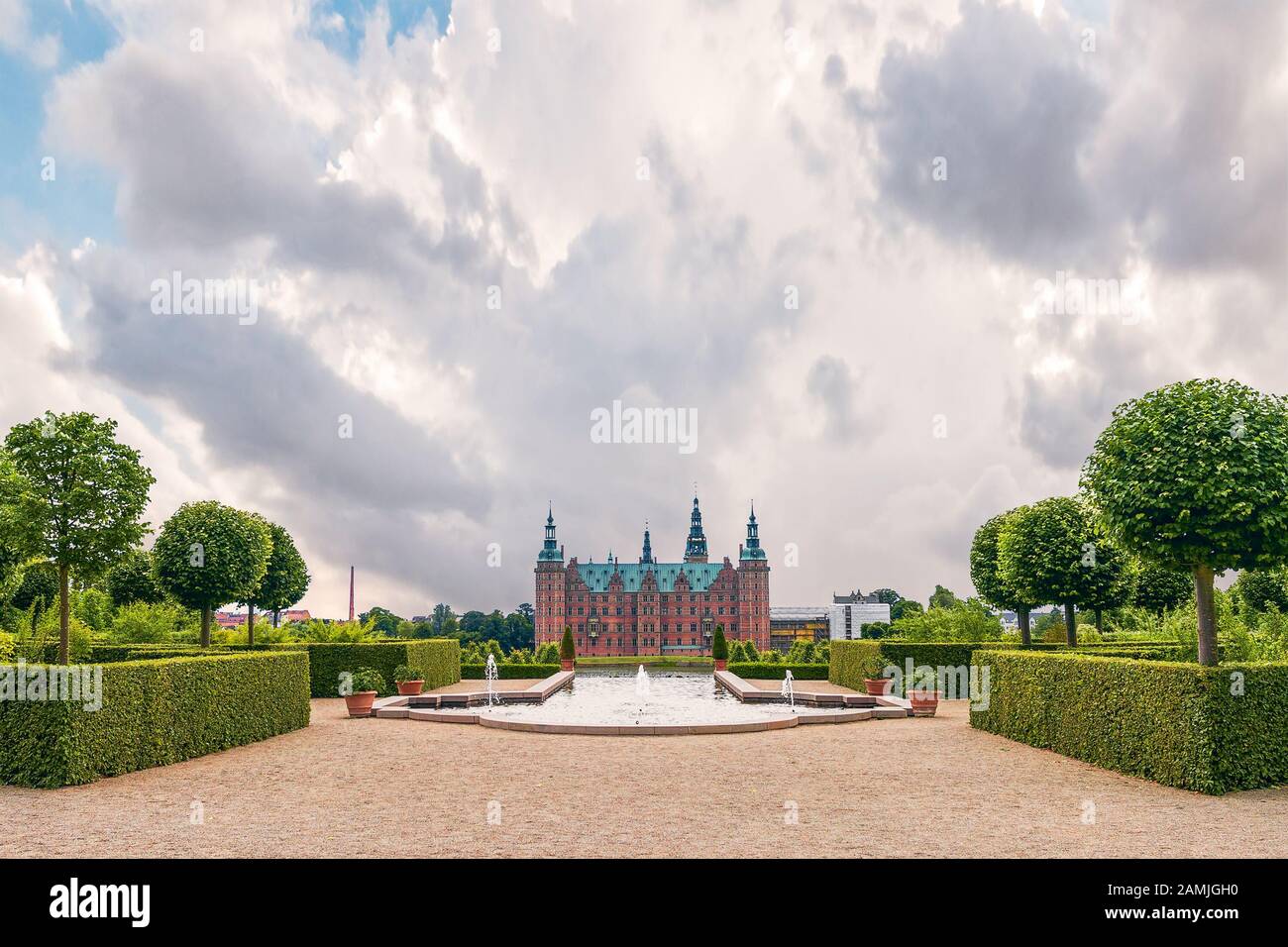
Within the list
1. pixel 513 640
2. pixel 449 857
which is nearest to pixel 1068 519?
pixel 449 857

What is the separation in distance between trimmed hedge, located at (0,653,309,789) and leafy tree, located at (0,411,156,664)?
10.1 ft

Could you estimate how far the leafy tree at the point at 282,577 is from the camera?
36.1 metres

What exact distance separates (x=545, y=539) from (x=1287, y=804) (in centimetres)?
11300

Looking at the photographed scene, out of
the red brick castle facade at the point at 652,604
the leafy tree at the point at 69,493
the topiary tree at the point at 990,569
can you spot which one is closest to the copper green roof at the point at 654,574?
the red brick castle facade at the point at 652,604

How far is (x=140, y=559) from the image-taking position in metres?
37.1

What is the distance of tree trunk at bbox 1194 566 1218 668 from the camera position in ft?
47.4

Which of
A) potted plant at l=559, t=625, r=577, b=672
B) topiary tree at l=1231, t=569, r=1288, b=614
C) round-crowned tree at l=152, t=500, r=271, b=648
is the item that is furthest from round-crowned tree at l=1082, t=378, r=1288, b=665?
potted plant at l=559, t=625, r=577, b=672

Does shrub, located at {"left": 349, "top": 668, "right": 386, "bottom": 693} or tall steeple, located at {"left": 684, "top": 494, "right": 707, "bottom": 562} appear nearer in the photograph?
shrub, located at {"left": 349, "top": 668, "right": 386, "bottom": 693}

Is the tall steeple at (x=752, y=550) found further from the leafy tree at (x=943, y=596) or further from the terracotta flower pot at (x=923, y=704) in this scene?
the terracotta flower pot at (x=923, y=704)

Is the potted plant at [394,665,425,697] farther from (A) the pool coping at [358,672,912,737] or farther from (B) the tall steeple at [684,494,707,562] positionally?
(B) the tall steeple at [684,494,707,562]

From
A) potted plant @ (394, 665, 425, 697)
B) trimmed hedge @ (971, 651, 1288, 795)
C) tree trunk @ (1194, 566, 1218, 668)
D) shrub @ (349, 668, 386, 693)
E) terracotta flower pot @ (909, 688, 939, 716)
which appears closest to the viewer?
trimmed hedge @ (971, 651, 1288, 795)

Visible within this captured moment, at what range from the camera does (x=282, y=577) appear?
36.4 m

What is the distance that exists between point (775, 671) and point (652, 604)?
82.5 metres

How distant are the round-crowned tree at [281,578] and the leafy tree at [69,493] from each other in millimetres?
18355
